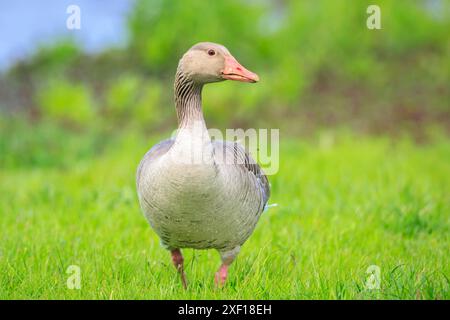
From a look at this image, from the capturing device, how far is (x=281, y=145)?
9430 mm

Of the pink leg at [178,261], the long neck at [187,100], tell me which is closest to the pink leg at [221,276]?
the pink leg at [178,261]

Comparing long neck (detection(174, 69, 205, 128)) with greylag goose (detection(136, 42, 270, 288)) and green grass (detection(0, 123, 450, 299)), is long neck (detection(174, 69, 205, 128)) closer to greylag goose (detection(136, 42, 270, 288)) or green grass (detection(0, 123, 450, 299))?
greylag goose (detection(136, 42, 270, 288))

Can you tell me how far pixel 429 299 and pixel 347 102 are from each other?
314 inches

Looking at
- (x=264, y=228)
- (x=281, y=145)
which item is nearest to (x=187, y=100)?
(x=264, y=228)

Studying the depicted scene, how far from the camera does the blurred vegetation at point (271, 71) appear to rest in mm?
10703

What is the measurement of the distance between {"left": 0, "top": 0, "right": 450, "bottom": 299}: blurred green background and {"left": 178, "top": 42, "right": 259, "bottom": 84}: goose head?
1350 mm

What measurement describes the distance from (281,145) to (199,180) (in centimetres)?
593

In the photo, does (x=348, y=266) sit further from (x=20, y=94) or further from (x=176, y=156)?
(x=20, y=94)

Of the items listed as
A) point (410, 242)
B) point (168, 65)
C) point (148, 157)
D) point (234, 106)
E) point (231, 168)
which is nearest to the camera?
point (231, 168)

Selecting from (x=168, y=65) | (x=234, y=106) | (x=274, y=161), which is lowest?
(x=274, y=161)

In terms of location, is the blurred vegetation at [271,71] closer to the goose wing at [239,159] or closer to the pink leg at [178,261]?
the goose wing at [239,159]

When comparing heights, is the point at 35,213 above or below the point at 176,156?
below
